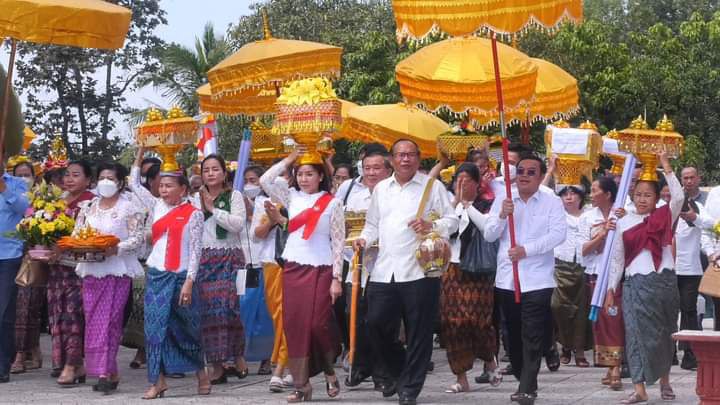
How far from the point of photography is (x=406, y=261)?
967cm

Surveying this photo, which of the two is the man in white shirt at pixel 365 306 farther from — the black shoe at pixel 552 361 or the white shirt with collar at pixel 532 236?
the black shoe at pixel 552 361

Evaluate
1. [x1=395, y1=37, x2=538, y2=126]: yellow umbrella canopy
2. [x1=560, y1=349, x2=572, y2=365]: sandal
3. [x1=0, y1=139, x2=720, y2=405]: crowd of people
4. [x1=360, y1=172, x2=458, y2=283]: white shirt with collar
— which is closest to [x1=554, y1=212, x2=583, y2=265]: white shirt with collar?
[x1=0, y1=139, x2=720, y2=405]: crowd of people

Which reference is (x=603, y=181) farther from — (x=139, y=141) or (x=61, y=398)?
(x=61, y=398)

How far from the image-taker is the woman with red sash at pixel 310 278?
1002cm

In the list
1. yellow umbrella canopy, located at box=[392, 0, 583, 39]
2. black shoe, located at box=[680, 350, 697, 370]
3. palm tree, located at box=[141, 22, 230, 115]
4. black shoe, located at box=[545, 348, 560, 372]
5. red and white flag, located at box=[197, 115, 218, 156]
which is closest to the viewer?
yellow umbrella canopy, located at box=[392, 0, 583, 39]

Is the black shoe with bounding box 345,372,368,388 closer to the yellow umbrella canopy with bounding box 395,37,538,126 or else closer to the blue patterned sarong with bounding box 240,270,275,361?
the blue patterned sarong with bounding box 240,270,275,361

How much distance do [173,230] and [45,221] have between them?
1.33m

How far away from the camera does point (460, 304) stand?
427 inches

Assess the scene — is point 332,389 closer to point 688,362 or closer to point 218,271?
point 218,271

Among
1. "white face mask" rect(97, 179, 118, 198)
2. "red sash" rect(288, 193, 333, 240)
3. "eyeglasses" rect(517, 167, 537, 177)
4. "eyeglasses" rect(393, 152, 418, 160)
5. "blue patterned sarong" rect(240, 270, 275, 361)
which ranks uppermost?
"eyeglasses" rect(393, 152, 418, 160)

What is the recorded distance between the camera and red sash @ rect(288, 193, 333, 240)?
10086 millimetres

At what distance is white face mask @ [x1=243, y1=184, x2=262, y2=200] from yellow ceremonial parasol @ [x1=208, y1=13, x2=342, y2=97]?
39.0 inches

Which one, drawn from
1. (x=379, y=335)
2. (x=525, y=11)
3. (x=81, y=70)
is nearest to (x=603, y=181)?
(x=525, y=11)

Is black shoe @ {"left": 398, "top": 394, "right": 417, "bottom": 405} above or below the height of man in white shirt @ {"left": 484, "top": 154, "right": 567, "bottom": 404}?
below
